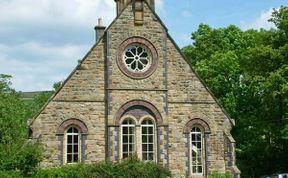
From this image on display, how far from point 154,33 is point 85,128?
668 centimetres

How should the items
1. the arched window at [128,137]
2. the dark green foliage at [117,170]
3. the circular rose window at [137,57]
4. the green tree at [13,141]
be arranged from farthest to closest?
the circular rose window at [137,57], the arched window at [128,137], the dark green foliage at [117,170], the green tree at [13,141]

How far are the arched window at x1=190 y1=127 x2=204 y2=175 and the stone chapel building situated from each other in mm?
56

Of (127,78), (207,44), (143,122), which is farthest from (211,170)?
(207,44)

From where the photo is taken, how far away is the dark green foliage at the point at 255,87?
3058cm

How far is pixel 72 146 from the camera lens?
25.7 metres

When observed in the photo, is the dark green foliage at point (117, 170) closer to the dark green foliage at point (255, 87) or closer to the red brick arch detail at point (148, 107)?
the red brick arch detail at point (148, 107)

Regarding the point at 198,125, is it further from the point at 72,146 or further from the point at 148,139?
the point at 72,146

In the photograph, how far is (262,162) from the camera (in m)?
34.6

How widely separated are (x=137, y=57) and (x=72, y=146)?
20.1 ft

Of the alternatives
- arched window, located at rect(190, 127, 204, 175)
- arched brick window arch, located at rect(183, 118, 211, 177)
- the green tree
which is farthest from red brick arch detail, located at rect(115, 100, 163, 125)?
the green tree

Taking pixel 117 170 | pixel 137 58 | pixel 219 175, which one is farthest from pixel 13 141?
pixel 219 175

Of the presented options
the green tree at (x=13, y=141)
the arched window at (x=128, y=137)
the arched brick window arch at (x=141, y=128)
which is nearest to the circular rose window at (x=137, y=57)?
the arched brick window arch at (x=141, y=128)

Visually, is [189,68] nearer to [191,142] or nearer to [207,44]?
[191,142]

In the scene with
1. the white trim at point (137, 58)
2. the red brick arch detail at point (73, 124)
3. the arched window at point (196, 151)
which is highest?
the white trim at point (137, 58)
